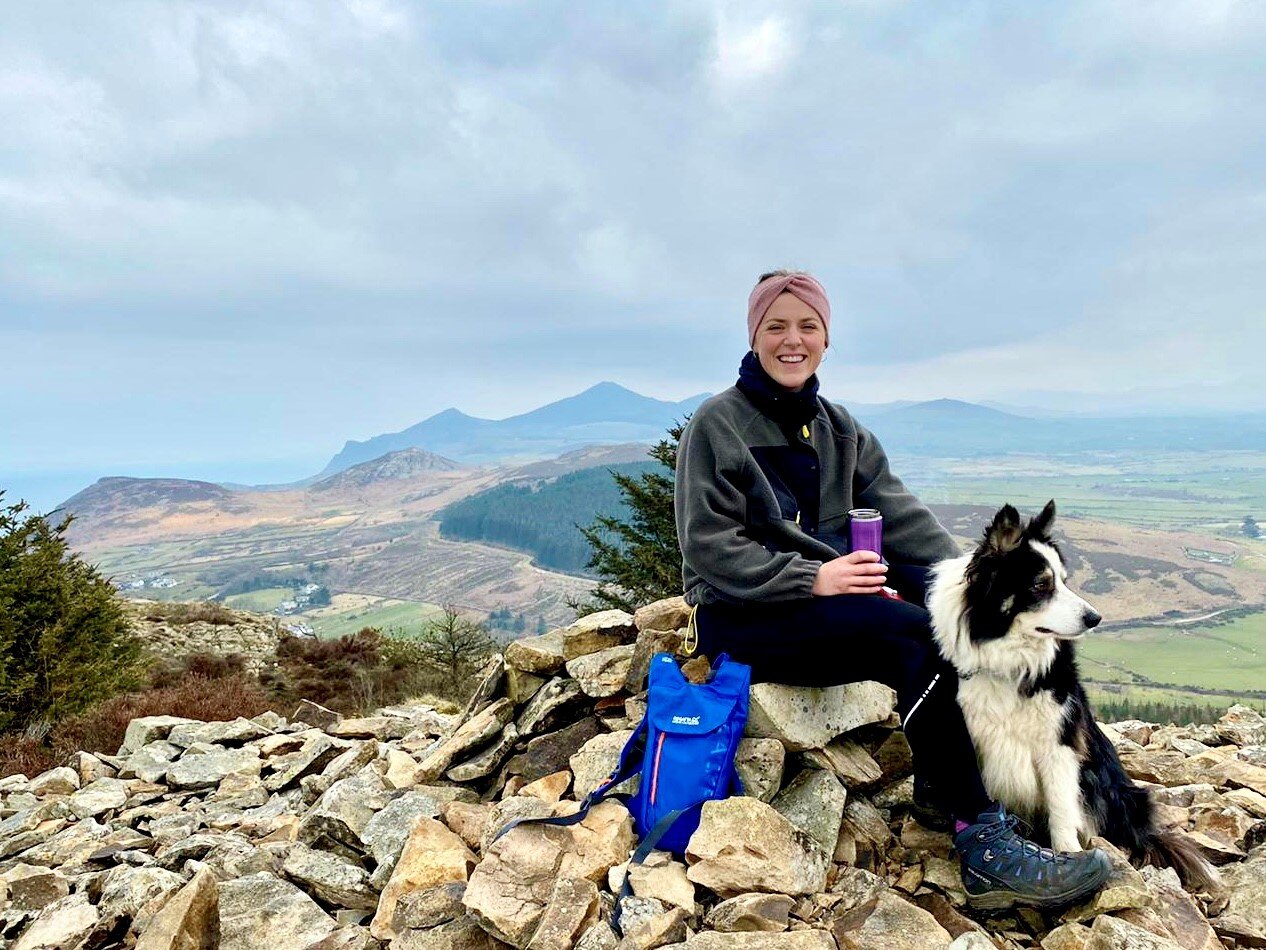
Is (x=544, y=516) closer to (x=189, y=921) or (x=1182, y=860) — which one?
(x=189, y=921)

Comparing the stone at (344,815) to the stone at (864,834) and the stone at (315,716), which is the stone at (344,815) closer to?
the stone at (864,834)

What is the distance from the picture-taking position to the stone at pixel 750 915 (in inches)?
119

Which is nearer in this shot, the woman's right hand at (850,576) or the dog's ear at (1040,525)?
the dog's ear at (1040,525)

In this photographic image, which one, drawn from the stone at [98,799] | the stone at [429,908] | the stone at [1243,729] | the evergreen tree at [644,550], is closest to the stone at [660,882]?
the stone at [429,908]

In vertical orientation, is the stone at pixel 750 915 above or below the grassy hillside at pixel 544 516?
above

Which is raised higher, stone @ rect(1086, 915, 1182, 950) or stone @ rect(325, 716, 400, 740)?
stone @ rect(1086, 915, 1182, 950)

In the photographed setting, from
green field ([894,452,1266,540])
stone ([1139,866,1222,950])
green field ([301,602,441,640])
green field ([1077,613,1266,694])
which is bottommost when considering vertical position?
green field ([301,602,441,640])

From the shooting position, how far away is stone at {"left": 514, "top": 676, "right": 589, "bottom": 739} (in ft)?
17.0

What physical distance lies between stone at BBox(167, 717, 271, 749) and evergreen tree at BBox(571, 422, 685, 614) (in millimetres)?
14368

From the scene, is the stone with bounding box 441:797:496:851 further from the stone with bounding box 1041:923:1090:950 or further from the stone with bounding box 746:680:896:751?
the stone with bounding box 1041:923:1090:950

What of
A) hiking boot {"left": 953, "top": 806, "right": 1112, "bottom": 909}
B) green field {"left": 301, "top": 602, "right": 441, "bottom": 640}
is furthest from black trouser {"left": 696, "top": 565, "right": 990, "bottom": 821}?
green field {"left": 301, "top": 602, "right": 441, "bottom": 640}

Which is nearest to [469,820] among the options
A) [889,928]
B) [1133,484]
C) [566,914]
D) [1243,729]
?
[566,914]

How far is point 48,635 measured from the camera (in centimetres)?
1159

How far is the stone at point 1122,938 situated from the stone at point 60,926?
5082mm
